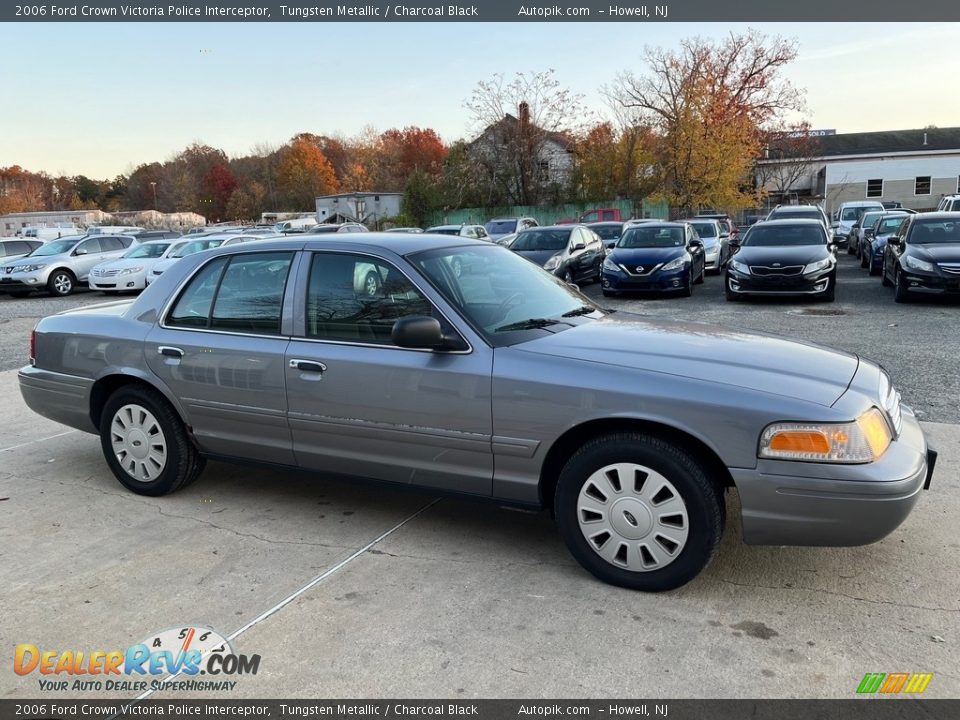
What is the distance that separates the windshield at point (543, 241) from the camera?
55.6 feet

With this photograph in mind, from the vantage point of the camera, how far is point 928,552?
371 centimetres

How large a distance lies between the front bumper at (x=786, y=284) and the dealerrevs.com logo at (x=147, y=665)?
40.1 feet

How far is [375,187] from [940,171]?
53914 mm

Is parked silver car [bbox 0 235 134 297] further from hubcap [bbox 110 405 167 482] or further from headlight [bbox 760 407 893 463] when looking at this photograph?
headlight [bbox 760 407 893 463]

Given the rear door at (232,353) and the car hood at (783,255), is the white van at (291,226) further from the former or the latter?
the rear door at (232,353)

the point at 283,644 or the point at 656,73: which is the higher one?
the point at 656,73

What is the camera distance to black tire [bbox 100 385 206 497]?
4.61 m

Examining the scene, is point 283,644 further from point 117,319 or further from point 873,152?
point 873,152

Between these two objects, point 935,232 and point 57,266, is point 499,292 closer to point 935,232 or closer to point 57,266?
point 935,232

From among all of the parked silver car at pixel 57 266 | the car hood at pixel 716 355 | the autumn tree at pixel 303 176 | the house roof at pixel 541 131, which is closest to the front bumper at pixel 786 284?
the car hood at pixel 716 355

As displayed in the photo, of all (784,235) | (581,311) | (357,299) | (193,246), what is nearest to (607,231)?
(784,235)

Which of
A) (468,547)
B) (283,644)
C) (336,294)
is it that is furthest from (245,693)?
(336,294)

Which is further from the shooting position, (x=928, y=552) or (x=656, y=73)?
(x=656, y=73)

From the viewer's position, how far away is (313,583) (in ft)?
11.7
